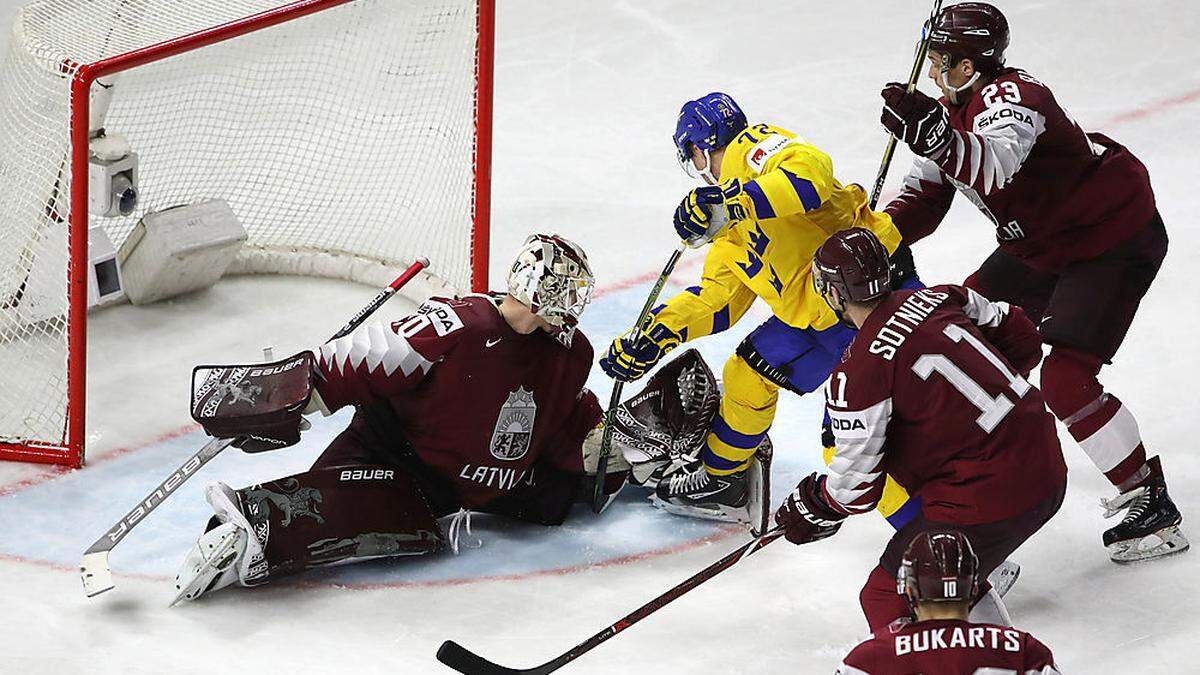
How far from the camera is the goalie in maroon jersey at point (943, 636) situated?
103 inches

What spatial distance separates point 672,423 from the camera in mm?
4141

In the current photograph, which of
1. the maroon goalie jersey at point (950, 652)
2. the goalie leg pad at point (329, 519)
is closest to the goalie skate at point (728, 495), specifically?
the goalie leg pad at point (329, 519)

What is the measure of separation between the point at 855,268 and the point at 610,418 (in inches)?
38.9

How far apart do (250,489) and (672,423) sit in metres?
0.99

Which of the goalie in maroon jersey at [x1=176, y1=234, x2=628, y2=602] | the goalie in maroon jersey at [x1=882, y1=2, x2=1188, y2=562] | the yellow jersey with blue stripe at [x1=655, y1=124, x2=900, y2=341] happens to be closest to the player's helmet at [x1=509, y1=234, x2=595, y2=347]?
the goalie in maroon jersey at [x1=176, y1=234, x2=628, y2=602]

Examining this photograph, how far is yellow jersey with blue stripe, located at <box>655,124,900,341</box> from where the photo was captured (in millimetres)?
3781

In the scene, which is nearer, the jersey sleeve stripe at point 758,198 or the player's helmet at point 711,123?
the jersey sleeve stripe at point 758,198

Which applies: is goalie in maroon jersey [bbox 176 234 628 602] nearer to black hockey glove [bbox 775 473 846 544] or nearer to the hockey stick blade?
the hockey stick blade

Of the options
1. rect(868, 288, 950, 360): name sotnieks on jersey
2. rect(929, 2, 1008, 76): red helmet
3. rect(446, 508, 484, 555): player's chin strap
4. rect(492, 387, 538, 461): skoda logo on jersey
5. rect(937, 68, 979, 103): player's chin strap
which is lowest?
rect(446, 508, 484, 555): player's chin strap

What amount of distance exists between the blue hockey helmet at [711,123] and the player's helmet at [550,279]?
18.0 inches

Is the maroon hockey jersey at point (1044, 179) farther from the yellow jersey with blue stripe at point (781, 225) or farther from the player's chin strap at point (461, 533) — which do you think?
the player's chin strap at point (461, 533)

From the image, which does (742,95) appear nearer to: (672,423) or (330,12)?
→ (330,12)

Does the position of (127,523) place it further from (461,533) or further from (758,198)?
(758,198)

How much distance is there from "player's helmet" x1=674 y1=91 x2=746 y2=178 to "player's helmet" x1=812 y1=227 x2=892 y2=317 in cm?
77
